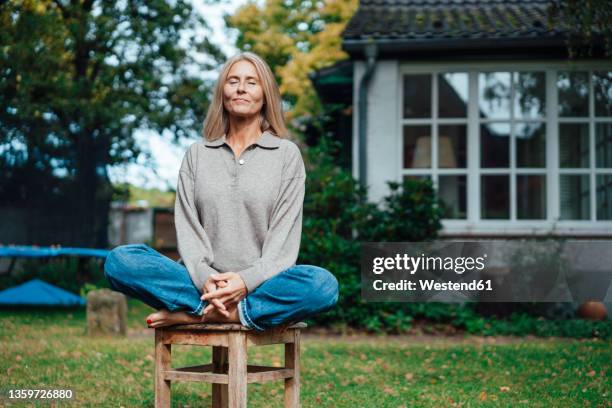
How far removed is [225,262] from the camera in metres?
3.29

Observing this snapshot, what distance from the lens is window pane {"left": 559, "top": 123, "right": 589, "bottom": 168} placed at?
9.74m

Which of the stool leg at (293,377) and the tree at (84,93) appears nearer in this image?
the stool leg at (293,377)

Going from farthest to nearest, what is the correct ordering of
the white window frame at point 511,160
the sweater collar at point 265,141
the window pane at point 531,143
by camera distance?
1. the window pane at point 531,143
2. the white window frame at point 511,160
3. the sweater collar at point 265,141

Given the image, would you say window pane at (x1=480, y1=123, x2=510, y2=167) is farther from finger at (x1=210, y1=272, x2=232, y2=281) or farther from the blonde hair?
finger at (x1=210, y1=272, x2=232, y2=281)

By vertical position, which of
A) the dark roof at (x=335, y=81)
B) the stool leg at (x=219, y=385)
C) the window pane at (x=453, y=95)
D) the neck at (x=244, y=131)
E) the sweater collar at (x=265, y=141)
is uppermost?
the dark roof at (x=335, y=81)

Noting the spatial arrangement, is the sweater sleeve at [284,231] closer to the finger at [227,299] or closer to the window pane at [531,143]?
the finger at [227,299]

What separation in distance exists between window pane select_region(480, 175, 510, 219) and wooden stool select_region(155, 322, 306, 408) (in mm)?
6684

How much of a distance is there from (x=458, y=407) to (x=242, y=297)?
1.82 m

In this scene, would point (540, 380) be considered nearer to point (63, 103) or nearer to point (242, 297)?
point (242, 297)

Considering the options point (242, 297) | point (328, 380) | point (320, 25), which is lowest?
point (328, 380)

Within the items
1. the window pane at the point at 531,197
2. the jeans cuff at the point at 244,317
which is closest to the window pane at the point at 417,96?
the window pane at the point at 531,197

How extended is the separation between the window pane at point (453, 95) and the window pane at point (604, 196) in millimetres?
1902

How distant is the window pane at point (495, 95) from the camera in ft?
32.2

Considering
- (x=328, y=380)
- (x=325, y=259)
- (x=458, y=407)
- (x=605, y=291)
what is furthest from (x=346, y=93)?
(x=458, y=407)
